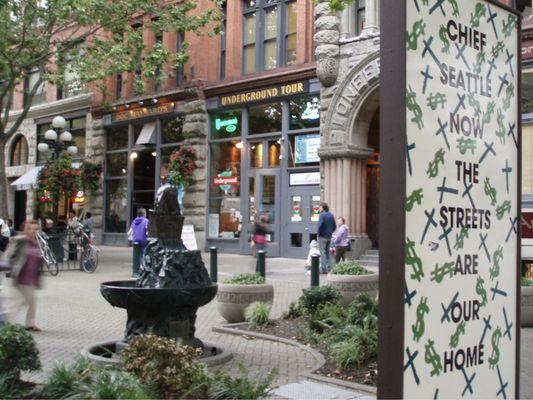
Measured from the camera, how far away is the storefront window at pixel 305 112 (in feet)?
72.6

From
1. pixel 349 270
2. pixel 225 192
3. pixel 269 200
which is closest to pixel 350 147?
pixel 269 200

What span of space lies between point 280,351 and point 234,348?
0.67m

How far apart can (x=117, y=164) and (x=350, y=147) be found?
1385 cm

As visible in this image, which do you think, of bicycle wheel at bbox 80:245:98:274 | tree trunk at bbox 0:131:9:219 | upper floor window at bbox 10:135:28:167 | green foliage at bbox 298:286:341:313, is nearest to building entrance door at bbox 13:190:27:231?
upper floor window at bbox 10:135:28:167

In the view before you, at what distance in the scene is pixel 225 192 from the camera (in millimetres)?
25156

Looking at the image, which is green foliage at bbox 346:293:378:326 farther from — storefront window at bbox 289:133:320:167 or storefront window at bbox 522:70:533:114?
storefront window at bbox 289:133:320:167

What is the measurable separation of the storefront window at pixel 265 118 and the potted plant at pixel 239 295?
13411 mm

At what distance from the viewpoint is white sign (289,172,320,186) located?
22053 millimetres

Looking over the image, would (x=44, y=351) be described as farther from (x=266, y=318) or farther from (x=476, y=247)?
(x=476, y=247)

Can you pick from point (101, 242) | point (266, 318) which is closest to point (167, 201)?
point (266, 318)

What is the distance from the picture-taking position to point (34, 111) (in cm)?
3497

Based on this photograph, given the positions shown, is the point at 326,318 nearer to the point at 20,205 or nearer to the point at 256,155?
the point at 256,155

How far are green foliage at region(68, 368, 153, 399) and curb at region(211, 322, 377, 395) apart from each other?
2.44 metres

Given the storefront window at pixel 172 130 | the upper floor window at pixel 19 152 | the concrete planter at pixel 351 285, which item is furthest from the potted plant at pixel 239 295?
the upper floor window at pixel 19 152
